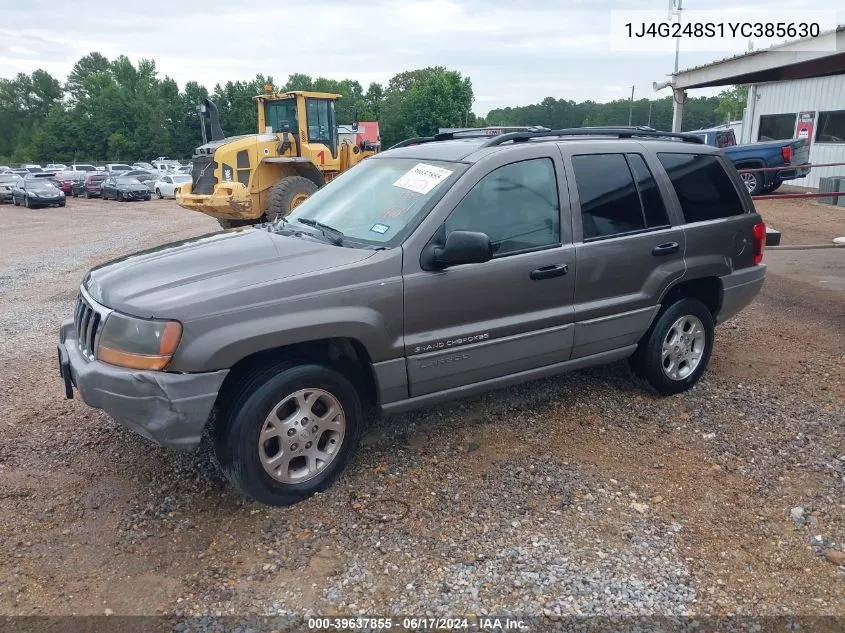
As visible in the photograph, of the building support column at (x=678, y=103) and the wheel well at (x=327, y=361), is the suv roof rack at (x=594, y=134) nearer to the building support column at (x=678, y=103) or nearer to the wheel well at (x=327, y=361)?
the wheel well at (x=327, y=361)

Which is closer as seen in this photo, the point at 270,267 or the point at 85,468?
the point at 270,267

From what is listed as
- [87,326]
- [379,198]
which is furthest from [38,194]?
[379,198]

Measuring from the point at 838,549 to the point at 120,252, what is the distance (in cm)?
1268

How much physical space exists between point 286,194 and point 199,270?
9.54m

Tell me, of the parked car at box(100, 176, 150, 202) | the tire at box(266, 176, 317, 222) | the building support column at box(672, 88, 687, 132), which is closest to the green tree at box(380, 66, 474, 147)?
the parked car at box(100, 176, 150, 202)

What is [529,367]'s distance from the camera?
412 centimetres

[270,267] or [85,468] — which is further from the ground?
[270,267]

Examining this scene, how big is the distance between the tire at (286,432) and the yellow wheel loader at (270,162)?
8.84 m

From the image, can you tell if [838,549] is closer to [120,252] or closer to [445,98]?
[120,252]

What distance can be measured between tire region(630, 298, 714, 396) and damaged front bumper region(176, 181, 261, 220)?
9.53 metres

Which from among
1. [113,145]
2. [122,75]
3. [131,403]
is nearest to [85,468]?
[131,403]

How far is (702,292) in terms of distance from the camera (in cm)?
497

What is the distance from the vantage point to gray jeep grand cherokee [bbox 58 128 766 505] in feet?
10.3

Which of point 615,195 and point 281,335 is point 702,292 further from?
point 281,335
